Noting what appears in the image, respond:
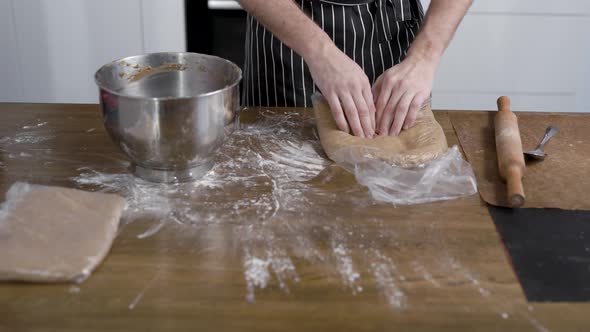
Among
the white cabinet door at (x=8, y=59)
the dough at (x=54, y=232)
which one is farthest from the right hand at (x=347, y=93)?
the white cabinet door at (x=8, y=59)

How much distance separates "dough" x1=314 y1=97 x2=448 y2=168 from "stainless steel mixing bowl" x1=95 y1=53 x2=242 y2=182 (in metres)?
0.19

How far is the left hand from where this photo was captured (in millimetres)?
1115

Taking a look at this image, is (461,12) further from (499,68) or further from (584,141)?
(499,68)

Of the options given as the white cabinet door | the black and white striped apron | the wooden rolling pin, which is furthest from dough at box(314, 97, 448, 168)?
the white cabinet door

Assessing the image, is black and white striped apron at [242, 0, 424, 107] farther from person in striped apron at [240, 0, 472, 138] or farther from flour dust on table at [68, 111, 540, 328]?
flour dust on table at [68, 111, 540, 328]

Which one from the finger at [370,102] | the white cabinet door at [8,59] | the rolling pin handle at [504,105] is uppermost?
the finger at [370,102]

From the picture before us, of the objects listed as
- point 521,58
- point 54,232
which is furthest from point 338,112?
point 521,58

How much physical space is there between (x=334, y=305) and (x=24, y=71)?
2.05m

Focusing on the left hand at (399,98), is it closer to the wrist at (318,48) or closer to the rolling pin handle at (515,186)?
the wrist at (318,48)

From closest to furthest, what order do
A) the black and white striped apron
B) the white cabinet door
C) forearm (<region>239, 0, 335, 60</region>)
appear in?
forearm (<region>239, 0, 335, 60</region>) < the black and white striped apron < the white cabinet door

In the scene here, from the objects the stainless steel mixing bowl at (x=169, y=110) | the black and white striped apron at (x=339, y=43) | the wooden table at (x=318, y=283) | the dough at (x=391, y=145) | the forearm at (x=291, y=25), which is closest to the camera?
the wooden table at (x=318, y=283)

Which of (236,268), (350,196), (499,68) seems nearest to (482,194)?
(350,196)

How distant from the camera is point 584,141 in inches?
46.6

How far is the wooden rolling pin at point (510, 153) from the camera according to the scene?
0.94 m
